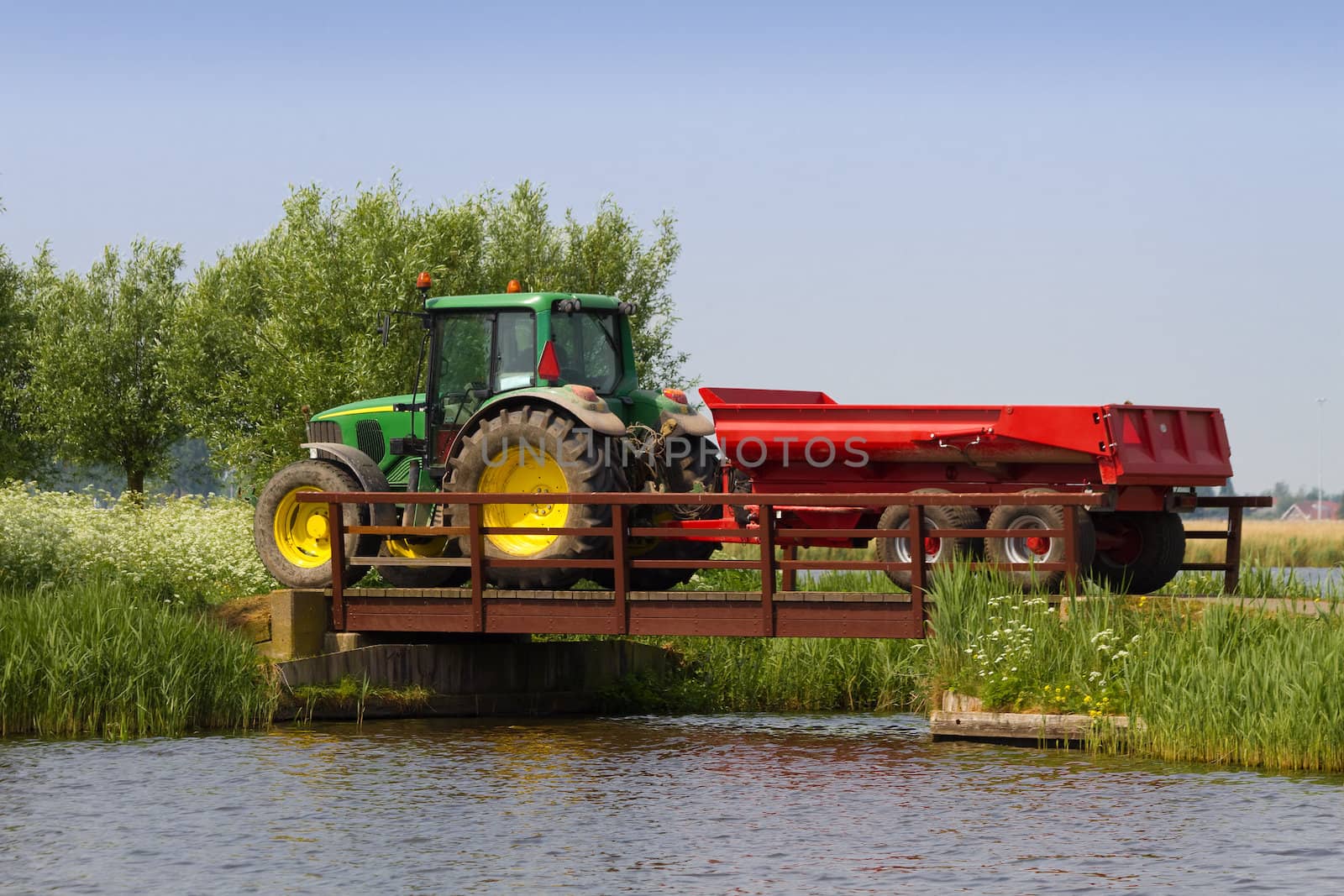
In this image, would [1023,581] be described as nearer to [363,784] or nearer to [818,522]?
[818,522]

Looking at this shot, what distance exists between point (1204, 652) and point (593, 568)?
503 cm

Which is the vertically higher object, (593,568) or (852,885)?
(593,568)

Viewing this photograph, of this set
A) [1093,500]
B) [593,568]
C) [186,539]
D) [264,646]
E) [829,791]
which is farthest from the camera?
[186,539]

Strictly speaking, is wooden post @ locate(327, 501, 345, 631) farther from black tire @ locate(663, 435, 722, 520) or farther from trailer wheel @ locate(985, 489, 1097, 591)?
trailer wheel @ locate(985, 489, 1097, 591)

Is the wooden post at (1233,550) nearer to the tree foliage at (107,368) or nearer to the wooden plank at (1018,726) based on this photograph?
the wooden plank at (1018,726)

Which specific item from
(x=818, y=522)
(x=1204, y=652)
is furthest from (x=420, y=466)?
(x=1204, y=652)

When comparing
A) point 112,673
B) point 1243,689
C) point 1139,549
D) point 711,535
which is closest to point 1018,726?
point 1243,689

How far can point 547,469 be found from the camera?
16.0m

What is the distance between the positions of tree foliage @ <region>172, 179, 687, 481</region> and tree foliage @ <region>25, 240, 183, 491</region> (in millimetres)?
1812

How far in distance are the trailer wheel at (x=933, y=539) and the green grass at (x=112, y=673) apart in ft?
18.3

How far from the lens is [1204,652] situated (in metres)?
13.5

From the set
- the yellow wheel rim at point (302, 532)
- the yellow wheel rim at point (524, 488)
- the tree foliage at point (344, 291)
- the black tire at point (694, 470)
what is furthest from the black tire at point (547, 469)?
the tree foliage at point (344, 291)

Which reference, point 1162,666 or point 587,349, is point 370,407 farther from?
point 1162,666

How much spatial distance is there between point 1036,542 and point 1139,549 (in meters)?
2.18
